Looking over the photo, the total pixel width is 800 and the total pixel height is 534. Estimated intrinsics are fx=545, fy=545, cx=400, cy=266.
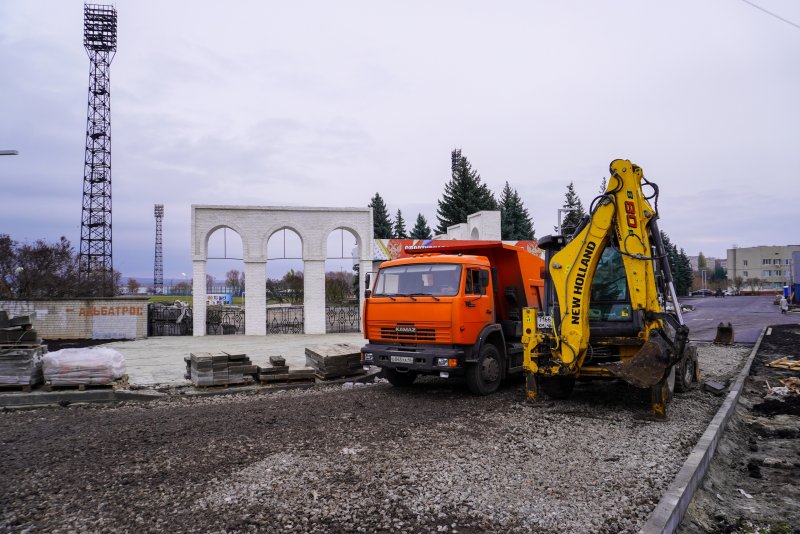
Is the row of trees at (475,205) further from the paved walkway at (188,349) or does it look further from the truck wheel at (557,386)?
the truck wheel at (557,386)

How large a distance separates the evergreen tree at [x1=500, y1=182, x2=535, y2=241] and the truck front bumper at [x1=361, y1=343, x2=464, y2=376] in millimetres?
32356

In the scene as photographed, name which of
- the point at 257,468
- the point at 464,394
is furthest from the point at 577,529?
the point at 464,394

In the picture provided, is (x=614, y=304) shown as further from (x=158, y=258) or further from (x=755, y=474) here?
(x=158, y=258)

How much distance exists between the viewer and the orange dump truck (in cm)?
962

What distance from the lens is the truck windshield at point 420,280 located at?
9969 millimetres

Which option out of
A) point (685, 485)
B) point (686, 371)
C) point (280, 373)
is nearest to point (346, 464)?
point (685, 485)

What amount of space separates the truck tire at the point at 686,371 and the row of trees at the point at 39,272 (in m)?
24.5

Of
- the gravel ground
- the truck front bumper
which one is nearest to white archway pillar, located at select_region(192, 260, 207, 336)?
the gravel ground

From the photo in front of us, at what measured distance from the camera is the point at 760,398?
34.6 ft

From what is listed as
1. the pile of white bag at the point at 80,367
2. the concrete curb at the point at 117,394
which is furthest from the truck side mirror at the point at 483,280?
the pile of white bag at the point at 80,367

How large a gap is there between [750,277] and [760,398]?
12934cm

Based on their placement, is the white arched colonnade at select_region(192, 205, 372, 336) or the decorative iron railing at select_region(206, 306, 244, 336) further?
the decorative iron railing at select_region(206, 306, 244, 336)

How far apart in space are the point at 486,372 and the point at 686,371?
3.92 metres

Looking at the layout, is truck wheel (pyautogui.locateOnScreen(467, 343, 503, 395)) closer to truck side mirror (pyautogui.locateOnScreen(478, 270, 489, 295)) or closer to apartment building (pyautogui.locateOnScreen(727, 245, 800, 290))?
truck side mirror (pyautogui.locateOnScreen(478, 270, 489, 295))
